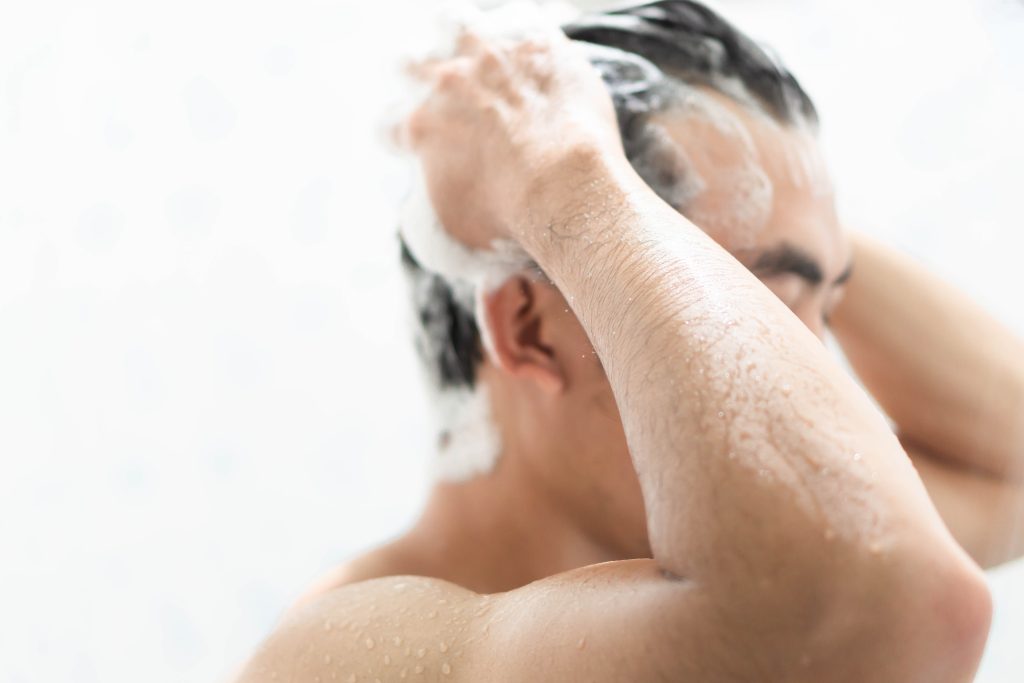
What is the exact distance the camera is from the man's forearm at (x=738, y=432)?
41 cm

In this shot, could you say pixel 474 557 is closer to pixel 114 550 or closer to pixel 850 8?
pixel 114 550

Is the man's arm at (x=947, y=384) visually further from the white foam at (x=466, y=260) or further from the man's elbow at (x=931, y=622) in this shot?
the white foam at (x=466, y=260)

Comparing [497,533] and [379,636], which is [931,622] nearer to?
[379,636]

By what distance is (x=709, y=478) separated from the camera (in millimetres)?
420

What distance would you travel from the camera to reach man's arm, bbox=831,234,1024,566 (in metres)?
0.75

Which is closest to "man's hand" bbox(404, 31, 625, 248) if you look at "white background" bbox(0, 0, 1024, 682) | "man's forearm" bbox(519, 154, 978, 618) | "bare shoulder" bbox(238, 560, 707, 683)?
"man's forearm" bbox(519, 154, 978, 618)

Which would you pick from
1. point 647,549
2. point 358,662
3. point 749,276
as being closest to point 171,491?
point 358,662

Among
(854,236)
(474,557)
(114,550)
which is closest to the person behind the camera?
(474,557)

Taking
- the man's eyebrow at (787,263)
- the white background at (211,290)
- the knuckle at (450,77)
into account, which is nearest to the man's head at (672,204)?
the man's eyebrow at (787,263)

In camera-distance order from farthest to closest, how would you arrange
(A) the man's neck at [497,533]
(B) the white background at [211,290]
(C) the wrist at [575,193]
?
(B) the white background at [211,290] → (A) the man's neck at [497,533] → (C) the wrist at [575,193]

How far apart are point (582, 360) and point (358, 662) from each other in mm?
262

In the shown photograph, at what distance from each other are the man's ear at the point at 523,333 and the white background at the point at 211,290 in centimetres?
39

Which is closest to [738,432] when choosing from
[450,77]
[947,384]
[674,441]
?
[674,441]

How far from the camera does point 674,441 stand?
435 millimetres
